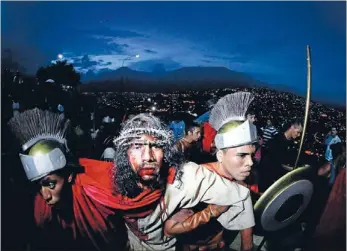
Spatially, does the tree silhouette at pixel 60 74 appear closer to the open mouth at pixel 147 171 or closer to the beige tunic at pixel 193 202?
the open mouth at pixel 147 171

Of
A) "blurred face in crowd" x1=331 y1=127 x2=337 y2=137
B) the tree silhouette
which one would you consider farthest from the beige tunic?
the tree silhouette

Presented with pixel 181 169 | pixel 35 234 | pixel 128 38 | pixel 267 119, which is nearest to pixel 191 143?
pixel 181 169

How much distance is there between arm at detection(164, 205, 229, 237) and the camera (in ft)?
11.7

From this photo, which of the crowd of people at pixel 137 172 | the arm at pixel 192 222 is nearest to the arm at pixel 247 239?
the crowd of people at pixel 137 172

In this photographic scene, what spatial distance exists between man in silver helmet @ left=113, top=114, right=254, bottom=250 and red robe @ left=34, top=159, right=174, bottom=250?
0.02 m

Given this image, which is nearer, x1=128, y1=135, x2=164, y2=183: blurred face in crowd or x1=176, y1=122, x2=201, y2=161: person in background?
x1=128, y1=135, x2=164, y2=183: blurred face in crowd

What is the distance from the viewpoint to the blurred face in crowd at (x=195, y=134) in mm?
3520

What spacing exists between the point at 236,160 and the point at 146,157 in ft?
2.71

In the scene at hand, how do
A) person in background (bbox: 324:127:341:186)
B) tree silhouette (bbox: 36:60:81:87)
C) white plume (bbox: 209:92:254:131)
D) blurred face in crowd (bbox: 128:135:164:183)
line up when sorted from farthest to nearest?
person in background (bbox: 324:127:341:186) → white plume (bbox: 209:92:254:131) → tree silhouette (bbox: 36:60:81:87) → blurred face in crowd (bbox: 128:135:164:183)

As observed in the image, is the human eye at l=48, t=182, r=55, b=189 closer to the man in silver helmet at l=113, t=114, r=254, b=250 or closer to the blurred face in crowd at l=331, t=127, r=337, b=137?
the man in silver helmet at l=113, t=114, r=254, b=250

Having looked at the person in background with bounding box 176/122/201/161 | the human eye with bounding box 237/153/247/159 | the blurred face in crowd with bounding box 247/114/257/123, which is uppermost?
the blurred face in crowd with bounding box 247/114/257/123

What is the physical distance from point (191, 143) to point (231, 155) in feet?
1.24

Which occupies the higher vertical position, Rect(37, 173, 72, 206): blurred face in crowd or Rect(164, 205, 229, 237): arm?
Rect(37, 173, 72, 206): blurred face in crowd

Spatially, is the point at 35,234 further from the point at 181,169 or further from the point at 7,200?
the point at 181,169
